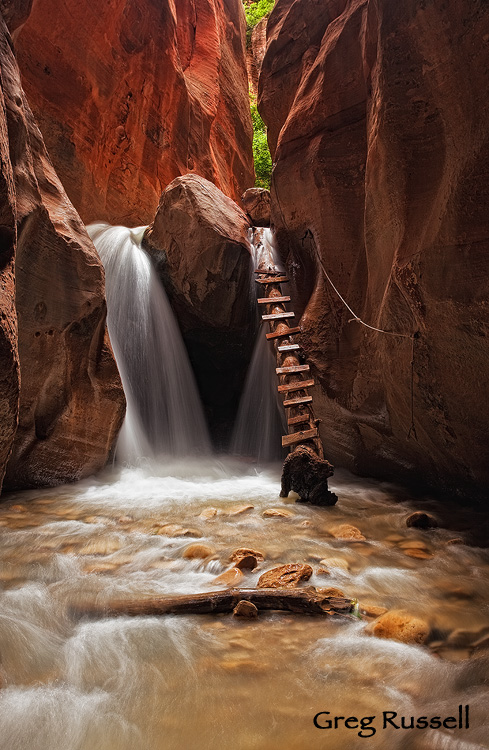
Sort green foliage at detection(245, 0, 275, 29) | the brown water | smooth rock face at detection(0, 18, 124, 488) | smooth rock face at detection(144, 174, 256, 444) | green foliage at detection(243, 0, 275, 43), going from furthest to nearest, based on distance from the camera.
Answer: green foliage at detection(243, 0, 275, 43)
green foliage at detection(245, 0, 275, 29)
smooth rock face at detection(144, 174, 256, 444)
smooth rock face at detection(0, 18, 124, 488)
the brown water

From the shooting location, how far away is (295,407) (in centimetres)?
597

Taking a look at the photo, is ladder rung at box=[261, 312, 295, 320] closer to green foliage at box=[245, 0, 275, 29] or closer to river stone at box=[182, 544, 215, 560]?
river stone at box=[182, 544, 215, 560]

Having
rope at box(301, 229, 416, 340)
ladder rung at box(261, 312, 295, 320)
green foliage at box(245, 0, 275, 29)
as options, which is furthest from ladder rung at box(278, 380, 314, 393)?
green foliage at box(245, 0, 275, 29)

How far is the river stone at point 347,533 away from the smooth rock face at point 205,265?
200 inches

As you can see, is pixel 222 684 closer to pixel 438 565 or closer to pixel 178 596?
pixel 178 596

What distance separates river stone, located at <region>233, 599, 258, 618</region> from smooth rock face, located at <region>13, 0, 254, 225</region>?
9126mm

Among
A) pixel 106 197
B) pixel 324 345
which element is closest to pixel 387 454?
pixel 324 345

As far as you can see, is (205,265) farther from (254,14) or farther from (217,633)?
(254,14)

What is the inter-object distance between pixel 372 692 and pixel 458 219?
3.45m

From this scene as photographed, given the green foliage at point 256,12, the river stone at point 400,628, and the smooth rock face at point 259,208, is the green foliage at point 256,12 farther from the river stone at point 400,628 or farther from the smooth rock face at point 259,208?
the river stone at point 400,628

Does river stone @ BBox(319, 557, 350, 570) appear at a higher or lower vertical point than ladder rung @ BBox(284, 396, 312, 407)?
lower

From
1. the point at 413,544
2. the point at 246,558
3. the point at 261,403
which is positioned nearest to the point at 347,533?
the point at 413,544

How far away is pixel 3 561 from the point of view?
3.42 metres

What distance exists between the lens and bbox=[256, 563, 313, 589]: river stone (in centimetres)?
296
